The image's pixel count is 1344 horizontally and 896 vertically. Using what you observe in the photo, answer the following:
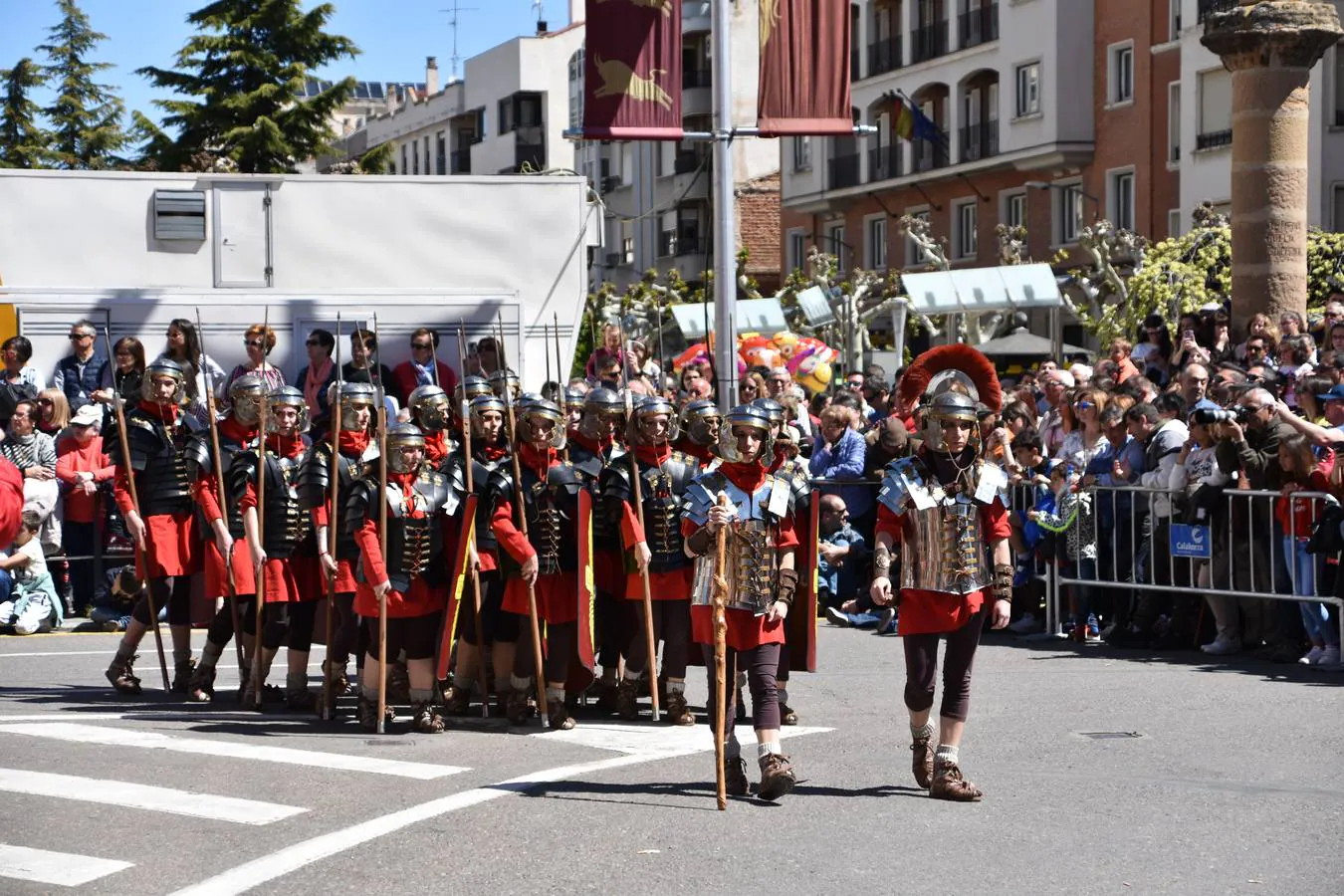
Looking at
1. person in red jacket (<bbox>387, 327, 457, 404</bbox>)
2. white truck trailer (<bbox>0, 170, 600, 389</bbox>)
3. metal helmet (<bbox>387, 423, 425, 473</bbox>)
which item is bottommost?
metal helmet (<bbox>387, 423, 425, 473</bbox>)

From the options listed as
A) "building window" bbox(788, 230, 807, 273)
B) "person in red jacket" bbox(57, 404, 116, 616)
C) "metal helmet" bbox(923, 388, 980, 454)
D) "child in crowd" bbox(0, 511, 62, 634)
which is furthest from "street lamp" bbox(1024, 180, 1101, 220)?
"metal helmet" bbox(923, 388, 980, 454)

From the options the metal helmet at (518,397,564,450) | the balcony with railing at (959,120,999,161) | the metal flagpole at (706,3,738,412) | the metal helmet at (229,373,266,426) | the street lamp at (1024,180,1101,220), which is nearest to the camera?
the metal helmet at (518,397,564,450)

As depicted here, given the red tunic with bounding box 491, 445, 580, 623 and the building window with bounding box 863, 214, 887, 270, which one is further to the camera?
the building window with bounding box 863, 214, 887, 270

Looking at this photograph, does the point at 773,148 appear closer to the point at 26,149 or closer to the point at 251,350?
the point at 26,149

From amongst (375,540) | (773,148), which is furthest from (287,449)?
(773,148)

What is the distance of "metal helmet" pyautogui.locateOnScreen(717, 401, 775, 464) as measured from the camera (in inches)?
369

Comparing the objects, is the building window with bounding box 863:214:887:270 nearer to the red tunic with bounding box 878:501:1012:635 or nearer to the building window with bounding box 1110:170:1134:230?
the building window with bounding box 1110:170:1134:230

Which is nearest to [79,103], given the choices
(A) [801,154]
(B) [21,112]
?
(B) [21,112]

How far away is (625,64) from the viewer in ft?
57.9

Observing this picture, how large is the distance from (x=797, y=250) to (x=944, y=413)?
54415mm

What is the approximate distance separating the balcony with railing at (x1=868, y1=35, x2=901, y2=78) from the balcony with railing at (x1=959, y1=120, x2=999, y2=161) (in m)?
3.83

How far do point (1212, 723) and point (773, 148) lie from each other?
57.1 metres

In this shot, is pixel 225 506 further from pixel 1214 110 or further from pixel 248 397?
pixel 1214 110

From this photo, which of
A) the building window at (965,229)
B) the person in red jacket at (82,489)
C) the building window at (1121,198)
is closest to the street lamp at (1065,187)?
the building window at (1121,198)
